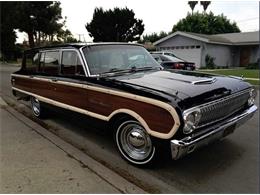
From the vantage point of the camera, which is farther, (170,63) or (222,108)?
(170,63)

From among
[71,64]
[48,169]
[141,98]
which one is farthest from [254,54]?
[48,169]

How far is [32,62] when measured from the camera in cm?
642

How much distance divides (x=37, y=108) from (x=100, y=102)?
283 cm

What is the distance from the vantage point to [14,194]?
3023 mm

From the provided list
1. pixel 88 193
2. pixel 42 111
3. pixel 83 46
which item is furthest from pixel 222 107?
pixel 42 111

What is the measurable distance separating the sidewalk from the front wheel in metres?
0.44

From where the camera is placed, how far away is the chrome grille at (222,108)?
3426 mm

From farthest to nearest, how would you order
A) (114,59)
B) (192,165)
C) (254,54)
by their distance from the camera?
(254,54)
(114,59)
(192,165)

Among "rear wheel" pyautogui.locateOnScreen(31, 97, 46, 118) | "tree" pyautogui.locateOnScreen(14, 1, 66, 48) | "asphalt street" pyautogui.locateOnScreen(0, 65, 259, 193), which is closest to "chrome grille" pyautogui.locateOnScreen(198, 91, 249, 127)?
"asphalt street" pyautogui.locateOnScreen(0, 65, 259, 193)

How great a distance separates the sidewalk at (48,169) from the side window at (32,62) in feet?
5.79

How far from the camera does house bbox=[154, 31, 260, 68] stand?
25.9 m

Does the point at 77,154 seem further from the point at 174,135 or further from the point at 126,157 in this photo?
the point at 174,135

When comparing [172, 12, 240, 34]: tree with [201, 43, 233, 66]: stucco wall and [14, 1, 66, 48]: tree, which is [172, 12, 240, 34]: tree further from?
[14, 1, 66, 48]: tree

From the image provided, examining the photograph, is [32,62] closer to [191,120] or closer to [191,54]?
[191,120]
